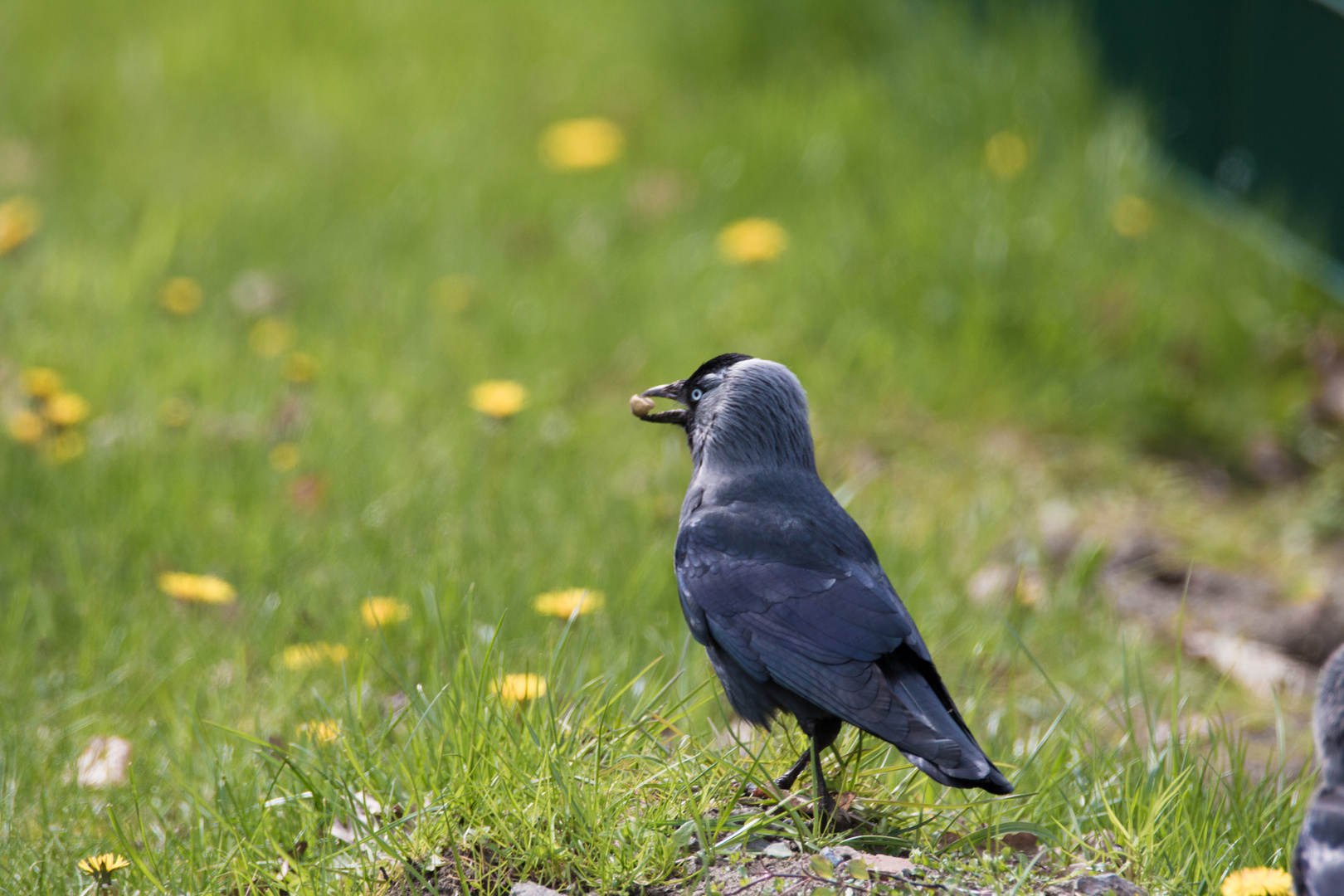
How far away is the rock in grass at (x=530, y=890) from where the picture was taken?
216cm

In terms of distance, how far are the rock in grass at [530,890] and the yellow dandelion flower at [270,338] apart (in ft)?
9.92

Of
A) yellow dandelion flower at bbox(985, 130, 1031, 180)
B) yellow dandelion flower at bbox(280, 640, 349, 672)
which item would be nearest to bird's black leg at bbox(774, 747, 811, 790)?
yellow dandelion flower at bbox(280, 640, 349, 672)

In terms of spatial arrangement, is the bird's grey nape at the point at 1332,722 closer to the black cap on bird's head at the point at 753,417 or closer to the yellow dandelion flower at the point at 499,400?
the black cap on bird's head at the point at 753,417

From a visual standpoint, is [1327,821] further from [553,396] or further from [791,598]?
[553,396]

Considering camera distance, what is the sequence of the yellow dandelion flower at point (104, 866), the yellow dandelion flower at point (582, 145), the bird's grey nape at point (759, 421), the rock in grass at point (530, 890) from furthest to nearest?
the yellow dandelion flower at point (582, 145) → the bird's grey nape at point (759, 421) → the yellow dandelion flower at point (104, 866) → the rock in grass at point (530, 890)

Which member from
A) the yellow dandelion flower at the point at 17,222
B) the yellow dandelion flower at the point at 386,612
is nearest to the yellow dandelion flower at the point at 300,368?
the yellow dandelion flower at the point at 386,612

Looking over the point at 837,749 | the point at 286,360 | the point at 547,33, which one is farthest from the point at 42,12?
the point at 837,749

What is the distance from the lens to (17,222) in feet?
17.2

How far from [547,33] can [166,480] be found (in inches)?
161

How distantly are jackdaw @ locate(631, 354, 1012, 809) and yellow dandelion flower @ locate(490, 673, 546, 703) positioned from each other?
0.34 meters

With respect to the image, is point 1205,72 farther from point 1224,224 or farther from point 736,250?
point 736,250

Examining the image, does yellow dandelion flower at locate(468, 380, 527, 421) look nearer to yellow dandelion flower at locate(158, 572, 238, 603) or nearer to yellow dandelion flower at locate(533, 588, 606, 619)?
yellow dandelion flower at locate(533, 588, 606, 619)

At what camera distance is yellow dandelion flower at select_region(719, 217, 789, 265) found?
5.27m

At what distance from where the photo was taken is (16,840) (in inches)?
96.0
